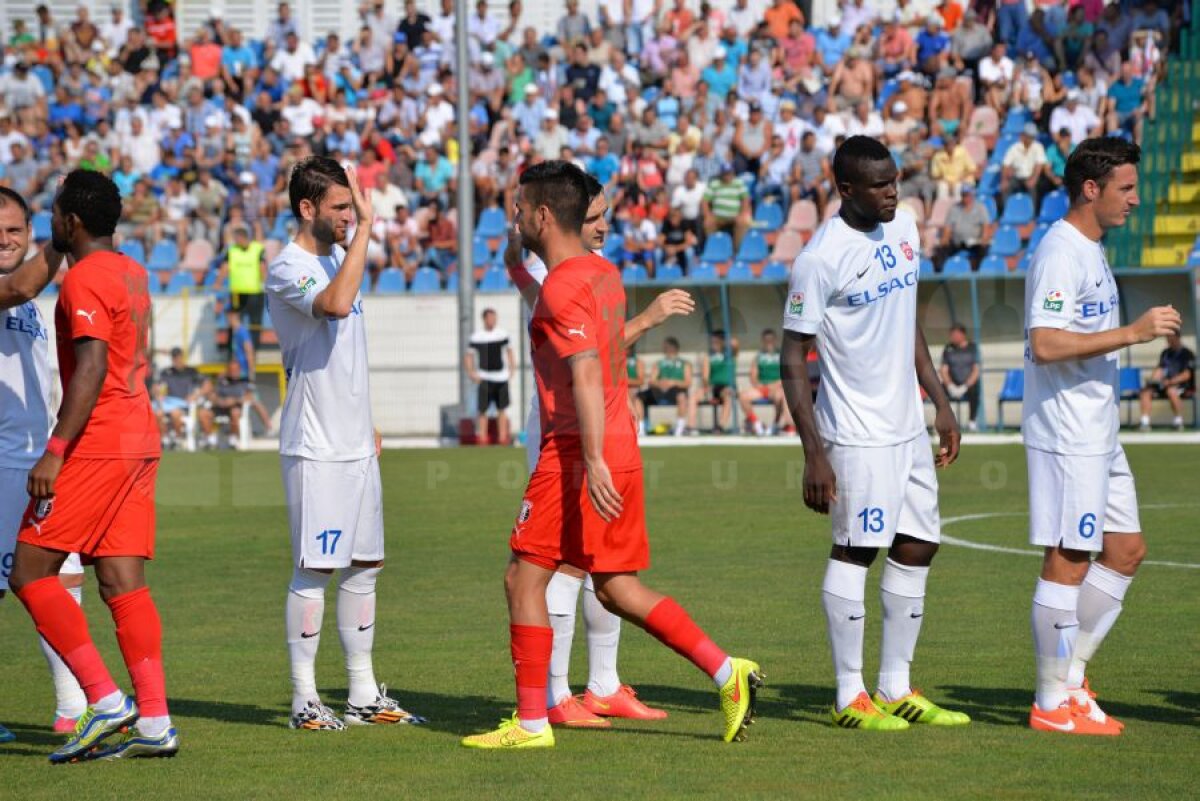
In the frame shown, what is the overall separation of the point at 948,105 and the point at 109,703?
24.8 m

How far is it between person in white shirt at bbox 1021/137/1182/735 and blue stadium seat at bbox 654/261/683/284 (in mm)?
20455

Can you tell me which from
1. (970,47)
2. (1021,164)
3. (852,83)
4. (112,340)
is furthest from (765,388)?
(112,340)

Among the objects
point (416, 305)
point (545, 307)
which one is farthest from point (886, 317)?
point (416, 305)

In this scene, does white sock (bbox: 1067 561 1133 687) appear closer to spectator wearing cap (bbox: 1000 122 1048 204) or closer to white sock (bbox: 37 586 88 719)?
white sock (bbox: 37 586 88 719)

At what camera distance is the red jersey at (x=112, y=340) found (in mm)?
6699

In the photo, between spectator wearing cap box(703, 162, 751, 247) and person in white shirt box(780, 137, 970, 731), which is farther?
spectator wearing cap box(703, 162, 751, 247)

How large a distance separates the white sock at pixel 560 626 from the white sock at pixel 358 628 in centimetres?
79

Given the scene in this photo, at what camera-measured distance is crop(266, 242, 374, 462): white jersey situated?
24.5 ft

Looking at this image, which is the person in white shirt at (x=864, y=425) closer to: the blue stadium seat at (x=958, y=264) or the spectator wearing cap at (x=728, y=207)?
the blue stadium seat at (x=958, y=264)

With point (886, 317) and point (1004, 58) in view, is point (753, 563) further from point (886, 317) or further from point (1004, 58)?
point (1004, 58)

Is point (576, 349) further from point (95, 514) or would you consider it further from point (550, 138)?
point (550, 138)

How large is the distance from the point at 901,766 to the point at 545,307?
223cm

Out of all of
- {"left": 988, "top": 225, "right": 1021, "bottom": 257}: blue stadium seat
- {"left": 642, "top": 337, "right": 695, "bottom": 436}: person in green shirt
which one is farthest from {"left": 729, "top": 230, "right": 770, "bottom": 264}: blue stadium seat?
{"left": 988, "top": 225, "right": 1021, "bottom": 257}: blue stadium seat

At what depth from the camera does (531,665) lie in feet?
22.4
